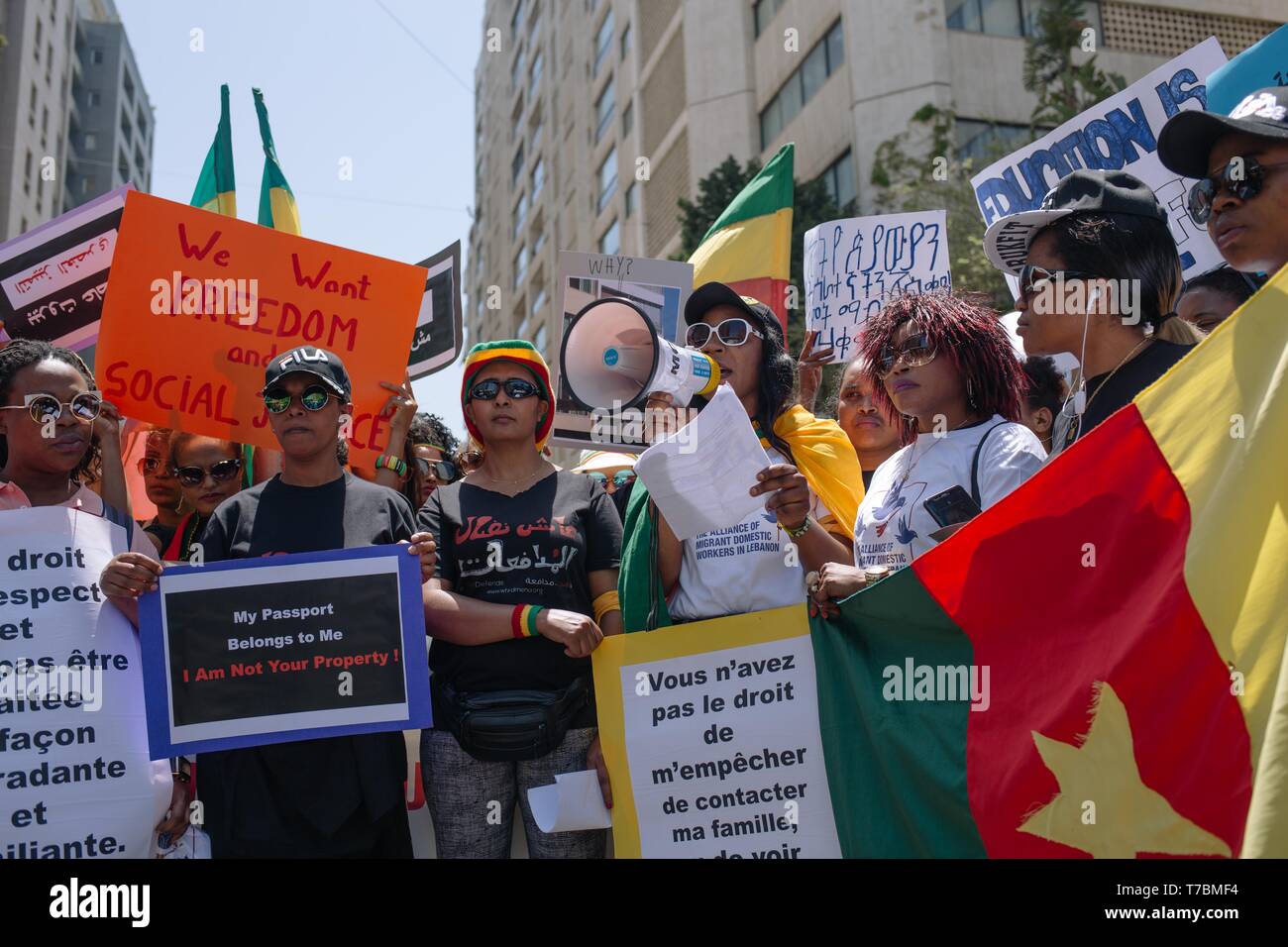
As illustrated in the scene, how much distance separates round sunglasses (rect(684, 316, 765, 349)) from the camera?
3.60 metres

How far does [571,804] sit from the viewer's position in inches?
126

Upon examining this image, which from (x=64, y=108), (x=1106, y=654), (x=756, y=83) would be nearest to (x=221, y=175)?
(x=1106, y=654)

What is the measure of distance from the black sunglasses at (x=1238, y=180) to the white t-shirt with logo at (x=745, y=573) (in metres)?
1.29

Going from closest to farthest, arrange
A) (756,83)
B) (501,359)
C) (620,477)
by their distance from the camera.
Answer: (501,359) → (620,477) → (756,83)

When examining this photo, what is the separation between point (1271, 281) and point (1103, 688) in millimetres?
903

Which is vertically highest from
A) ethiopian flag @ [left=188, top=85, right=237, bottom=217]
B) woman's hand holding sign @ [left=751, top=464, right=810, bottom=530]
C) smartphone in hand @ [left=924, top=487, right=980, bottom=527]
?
ethiopian flag @ [left=188, top=85, right=237, bottom=217]

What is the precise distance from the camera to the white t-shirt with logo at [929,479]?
115 inches

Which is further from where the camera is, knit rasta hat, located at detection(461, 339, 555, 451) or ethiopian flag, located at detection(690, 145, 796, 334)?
ethiopian flag, located at detection(690, 145, 796, 334)

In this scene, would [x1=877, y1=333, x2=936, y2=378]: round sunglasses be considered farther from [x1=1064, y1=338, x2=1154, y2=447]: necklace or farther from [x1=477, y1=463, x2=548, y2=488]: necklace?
[x1=477, y1=463, x2=548, y2=488]: necklace

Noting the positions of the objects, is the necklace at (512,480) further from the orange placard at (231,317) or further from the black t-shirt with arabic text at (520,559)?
the orange placard at (231,317)

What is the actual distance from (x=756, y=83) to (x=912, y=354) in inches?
848

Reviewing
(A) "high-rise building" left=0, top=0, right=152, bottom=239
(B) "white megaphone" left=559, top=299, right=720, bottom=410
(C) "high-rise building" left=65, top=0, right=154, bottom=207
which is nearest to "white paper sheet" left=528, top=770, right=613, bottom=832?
(B) "white megaphone" left=559, top=299, right=720, bottom=410

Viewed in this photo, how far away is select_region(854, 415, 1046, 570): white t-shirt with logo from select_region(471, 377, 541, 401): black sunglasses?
115cm

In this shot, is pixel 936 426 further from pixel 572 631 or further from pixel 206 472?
pixel 206 472
